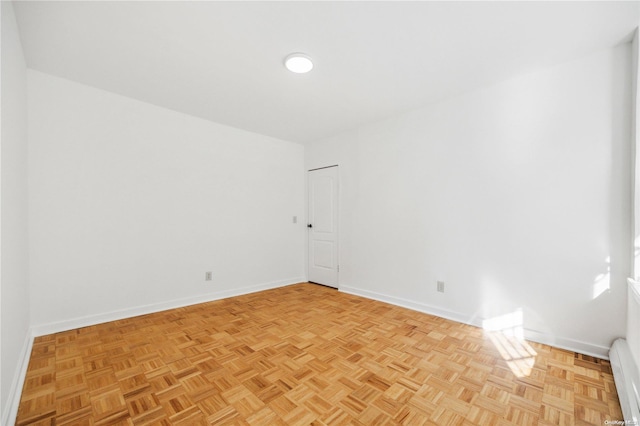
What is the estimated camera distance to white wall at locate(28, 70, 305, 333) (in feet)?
8.98

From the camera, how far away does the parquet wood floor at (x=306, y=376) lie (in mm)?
1604

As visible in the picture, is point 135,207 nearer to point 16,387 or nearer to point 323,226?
point 16,387

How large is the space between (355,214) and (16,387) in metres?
3.69

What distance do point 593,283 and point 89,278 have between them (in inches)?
191

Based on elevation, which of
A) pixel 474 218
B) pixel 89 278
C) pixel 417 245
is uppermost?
pixel 474 218

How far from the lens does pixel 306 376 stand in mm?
1989

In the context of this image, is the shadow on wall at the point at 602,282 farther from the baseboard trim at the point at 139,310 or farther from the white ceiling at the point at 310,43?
the baseboard trim at the point at 139,310


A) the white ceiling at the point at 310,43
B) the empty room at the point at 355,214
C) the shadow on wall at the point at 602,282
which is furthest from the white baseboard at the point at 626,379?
the white ceiling at the point at 310,43

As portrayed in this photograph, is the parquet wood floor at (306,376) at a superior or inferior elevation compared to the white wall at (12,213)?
inferior

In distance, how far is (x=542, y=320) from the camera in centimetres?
253

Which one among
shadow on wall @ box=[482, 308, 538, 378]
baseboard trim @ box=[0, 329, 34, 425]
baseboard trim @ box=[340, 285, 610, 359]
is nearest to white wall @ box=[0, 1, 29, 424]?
baseboard trim @ box=[0, 329, 34, 425]

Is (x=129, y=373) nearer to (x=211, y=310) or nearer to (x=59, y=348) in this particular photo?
(x=59, y=348)

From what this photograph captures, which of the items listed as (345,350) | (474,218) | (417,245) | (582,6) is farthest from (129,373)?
(582,6)

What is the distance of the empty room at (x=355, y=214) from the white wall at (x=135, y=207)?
→ 22 millimetres
